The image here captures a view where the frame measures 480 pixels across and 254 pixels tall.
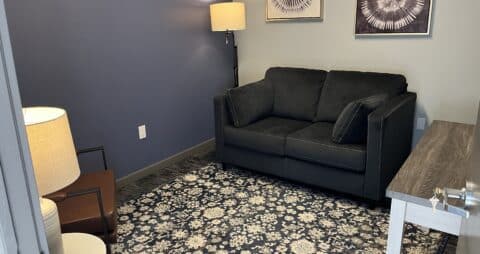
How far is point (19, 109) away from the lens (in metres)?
0.52

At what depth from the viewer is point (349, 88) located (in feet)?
9.90

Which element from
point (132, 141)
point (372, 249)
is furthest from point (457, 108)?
point (132, 141)

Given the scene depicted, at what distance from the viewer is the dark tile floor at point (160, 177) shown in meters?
2.82

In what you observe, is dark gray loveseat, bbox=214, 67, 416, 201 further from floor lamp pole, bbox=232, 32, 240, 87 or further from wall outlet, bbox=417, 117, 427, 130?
floor lamp pole, bbox=232, 32, 240, 87

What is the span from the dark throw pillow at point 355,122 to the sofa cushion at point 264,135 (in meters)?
0.44

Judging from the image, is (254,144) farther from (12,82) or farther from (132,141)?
(12,82)

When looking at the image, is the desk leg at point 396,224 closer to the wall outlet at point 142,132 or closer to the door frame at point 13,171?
the door frame at point 13,171

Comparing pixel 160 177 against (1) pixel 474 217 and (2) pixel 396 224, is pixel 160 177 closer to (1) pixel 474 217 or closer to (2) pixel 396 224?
(2) pixel 396 224

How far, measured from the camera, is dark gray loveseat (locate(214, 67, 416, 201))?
7.96 feet

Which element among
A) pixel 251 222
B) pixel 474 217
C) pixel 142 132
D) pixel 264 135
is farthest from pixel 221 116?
pixel 474 217

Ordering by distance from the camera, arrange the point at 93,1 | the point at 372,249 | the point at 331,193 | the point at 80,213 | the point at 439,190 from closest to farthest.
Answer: the point at 439,190, the point at 80,213, the point at 372,249, the point at 93,1, the point at 331,193

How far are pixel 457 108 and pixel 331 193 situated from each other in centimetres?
124

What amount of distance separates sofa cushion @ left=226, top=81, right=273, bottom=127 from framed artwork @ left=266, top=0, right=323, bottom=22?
2.38ft

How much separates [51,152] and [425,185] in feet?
4.71
